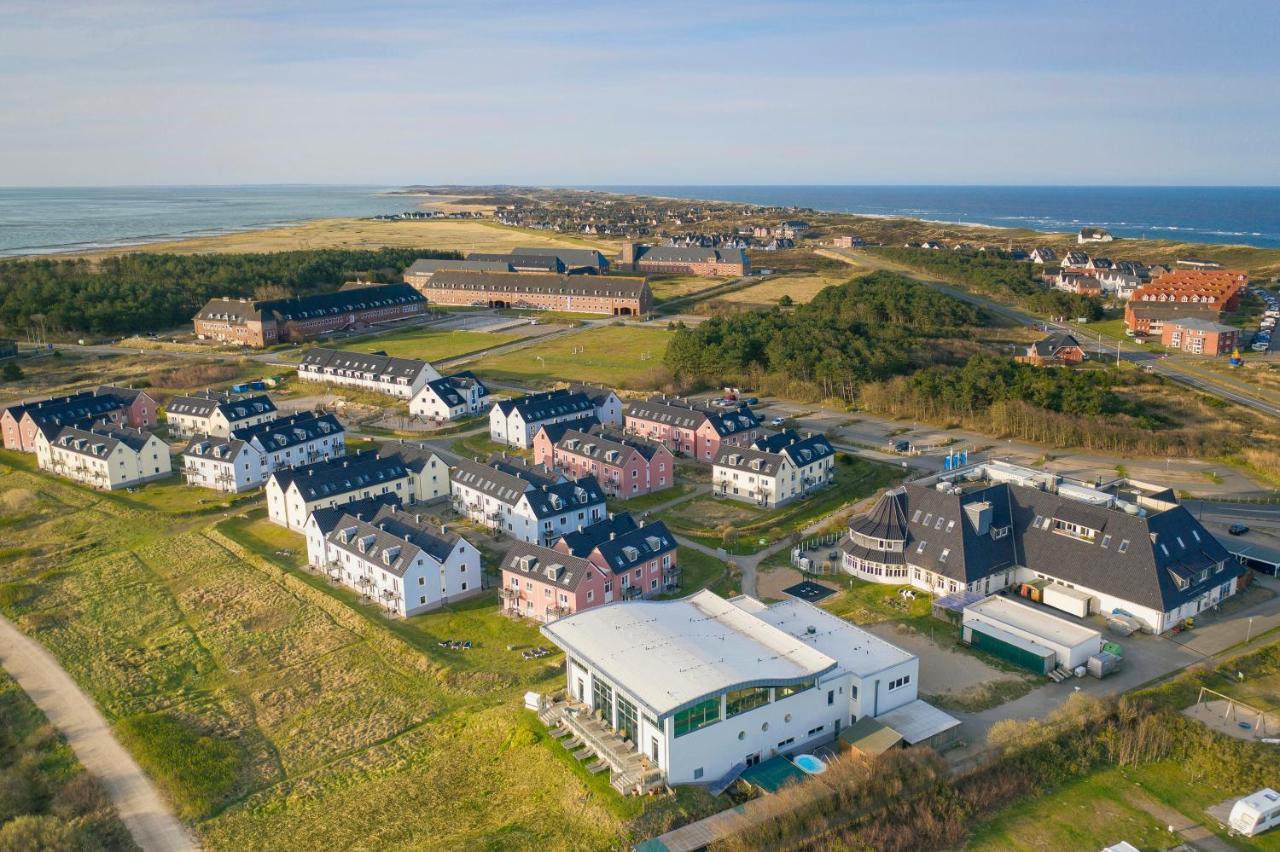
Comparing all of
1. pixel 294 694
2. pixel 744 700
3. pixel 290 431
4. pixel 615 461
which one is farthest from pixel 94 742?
pixel 290 431

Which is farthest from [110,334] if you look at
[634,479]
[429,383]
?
[634,479]

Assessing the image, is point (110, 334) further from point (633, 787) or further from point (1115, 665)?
point (1115, 665)

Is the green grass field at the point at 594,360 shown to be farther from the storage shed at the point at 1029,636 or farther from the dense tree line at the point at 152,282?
the dense tree line at the point at 152,282

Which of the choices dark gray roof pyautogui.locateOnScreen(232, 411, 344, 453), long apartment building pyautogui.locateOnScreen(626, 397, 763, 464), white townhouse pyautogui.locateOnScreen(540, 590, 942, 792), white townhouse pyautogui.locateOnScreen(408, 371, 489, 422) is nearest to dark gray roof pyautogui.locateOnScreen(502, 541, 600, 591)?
white townhouse pyautogui.locateOnScreen(540, 590, 942, 792)

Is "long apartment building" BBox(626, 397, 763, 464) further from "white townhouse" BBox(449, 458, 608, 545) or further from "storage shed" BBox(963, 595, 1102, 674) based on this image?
"storage shed" BBox(963, 595, 1102, 674)

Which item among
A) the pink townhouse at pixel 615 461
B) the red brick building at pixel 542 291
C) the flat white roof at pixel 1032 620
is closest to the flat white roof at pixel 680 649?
the flat white roof at pixel 1032 620

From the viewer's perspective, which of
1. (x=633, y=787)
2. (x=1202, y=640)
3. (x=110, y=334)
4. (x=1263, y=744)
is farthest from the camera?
(x=110, y=334)
